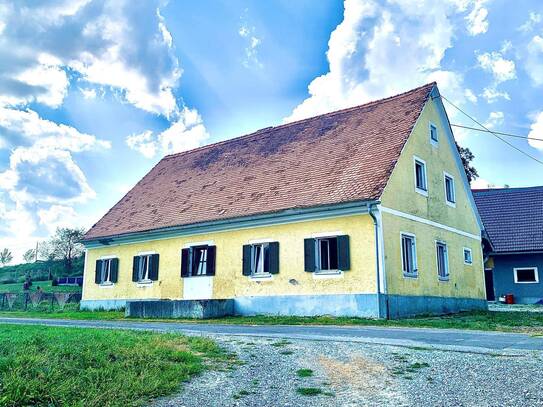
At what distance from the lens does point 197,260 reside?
19453 millimetres

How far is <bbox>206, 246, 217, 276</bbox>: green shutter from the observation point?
61.4 feet

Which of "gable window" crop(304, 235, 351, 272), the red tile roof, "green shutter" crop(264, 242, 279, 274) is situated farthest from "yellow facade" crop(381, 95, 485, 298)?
"green shutter" crop(264, 242, 279, 274)

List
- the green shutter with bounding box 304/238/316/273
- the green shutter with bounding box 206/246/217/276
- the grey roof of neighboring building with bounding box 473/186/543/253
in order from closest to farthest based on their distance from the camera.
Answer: the green shutter with bounding box 304/238/316/273, the green shutter with bounding box 206/246/217/276, the grey roof of neighboring building with bounding box 473/186/543/253

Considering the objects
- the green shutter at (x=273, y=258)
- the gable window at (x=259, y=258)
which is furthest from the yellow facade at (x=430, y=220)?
the gable window at (x=259, y=258)

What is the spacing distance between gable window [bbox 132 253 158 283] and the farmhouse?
2.2 inches

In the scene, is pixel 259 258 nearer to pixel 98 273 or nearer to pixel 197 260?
pixel 197 260

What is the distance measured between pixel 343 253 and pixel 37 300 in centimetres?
1632

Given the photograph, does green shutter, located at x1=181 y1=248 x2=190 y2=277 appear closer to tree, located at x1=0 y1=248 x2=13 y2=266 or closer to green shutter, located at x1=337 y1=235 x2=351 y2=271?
green shutter, located at x1=337 y1=235 x2=351 y2=271

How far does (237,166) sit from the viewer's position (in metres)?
22.0

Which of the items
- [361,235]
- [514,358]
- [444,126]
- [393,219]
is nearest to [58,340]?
[514,358]

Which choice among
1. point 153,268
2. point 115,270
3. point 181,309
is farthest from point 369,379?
point 115,270

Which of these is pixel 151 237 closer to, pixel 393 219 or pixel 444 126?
pixel 393 219

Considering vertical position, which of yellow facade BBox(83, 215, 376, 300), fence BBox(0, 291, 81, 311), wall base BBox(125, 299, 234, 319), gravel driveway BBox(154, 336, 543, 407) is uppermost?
yellow facade BBox(83, 215, 376, 300)

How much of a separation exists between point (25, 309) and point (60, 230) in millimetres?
36841
